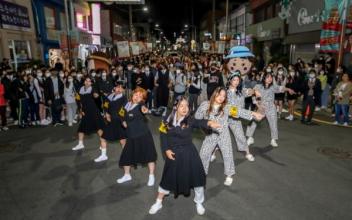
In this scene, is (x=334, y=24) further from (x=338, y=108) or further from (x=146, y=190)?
(x=146, y=190)

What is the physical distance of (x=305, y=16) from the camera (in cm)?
2230

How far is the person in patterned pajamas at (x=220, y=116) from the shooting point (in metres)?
5.32

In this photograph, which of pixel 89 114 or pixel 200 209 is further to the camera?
pixel 89 114

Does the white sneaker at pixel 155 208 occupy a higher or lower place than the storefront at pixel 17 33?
lower

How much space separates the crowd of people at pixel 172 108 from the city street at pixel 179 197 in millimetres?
322

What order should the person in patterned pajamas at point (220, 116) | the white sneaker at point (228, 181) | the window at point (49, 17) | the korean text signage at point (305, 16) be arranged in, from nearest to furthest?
the person in patterned pajamas at point (220, 116) → the white sneaker at point (228, 181) → the korean text signage at point (305, 16) → the window at point (49, 17)

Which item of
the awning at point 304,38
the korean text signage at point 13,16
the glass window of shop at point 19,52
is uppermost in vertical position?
the korean text signage at point 13,16

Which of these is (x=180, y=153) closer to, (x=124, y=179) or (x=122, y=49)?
(x=124, y=179)

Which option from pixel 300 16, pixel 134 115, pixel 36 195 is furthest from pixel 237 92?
pixel 300 16

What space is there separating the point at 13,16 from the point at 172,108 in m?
14.3

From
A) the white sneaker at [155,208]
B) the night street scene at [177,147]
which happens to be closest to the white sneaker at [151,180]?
the night street scene at [177,147]

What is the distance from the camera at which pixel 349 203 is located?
527 centimetres

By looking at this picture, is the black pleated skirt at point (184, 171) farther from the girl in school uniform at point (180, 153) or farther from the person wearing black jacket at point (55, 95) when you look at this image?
the person wearing black jacket at point (55, 95)

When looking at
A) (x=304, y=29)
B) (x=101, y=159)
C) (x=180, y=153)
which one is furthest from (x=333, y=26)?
(x=180, y=153)
